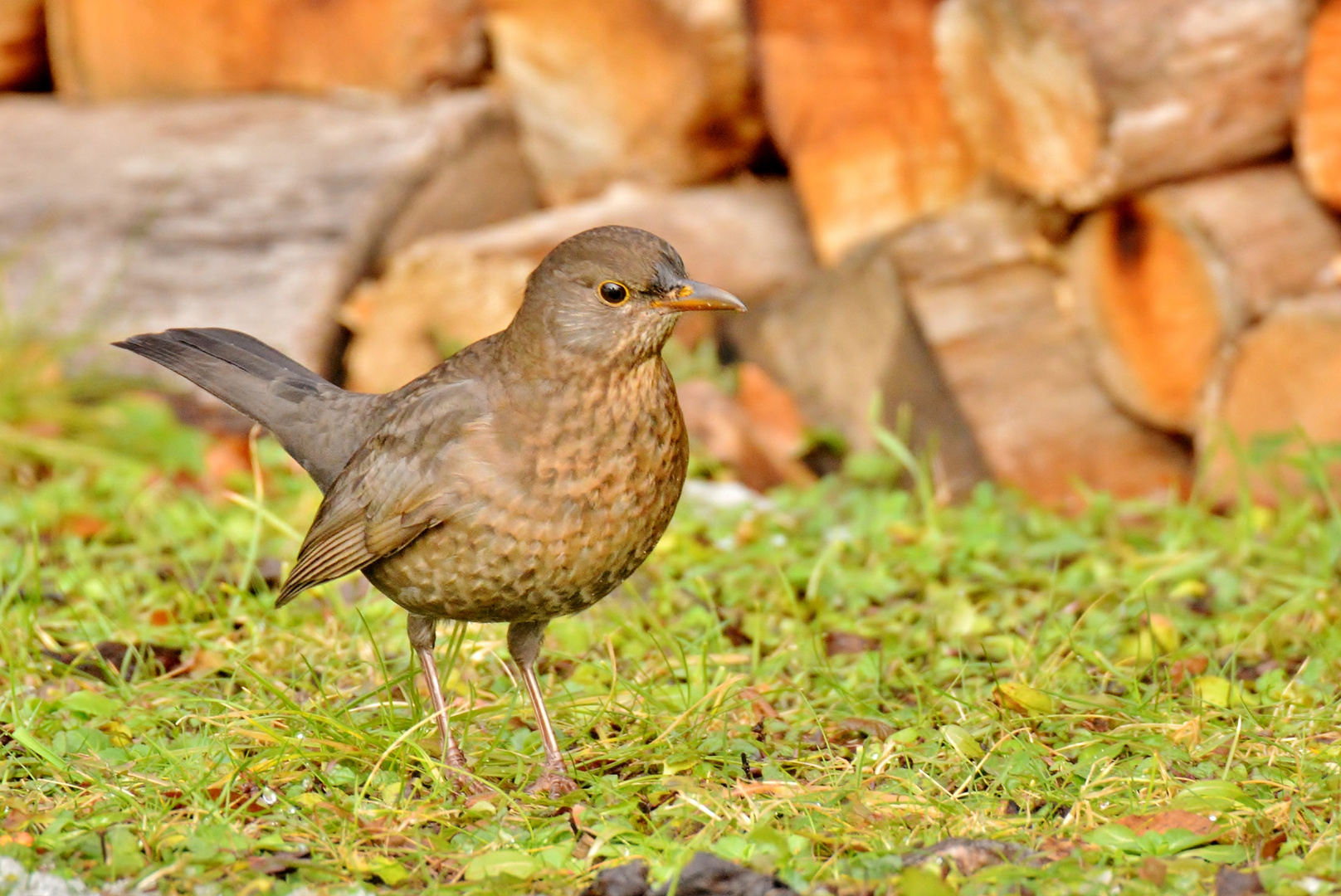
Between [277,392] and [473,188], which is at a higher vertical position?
[473,188]

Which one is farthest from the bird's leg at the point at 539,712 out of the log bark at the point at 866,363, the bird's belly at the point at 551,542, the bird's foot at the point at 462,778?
the log bark at the point at 866,363

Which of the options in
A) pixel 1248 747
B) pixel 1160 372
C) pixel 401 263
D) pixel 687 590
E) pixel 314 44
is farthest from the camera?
pixel 314 44

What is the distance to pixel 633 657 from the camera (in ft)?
13.8

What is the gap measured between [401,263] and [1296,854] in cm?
459

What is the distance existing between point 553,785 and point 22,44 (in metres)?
5.88

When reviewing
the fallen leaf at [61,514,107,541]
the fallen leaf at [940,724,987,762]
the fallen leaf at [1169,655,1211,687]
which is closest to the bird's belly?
the fallen leaf at [940,724,987,762]

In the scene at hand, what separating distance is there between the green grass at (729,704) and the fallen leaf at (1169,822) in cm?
2

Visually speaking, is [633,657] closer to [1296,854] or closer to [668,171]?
[1296,854]

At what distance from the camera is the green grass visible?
296 cm

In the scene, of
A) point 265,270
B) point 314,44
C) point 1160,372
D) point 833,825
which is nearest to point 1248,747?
point 833,825

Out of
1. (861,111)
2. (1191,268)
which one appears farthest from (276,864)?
(861,111)

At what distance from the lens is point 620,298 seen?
3.39 metres

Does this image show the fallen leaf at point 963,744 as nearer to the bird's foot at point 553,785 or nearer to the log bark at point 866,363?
the bird's foot at point 553,785

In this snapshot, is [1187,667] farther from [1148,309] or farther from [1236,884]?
[1148,309]
